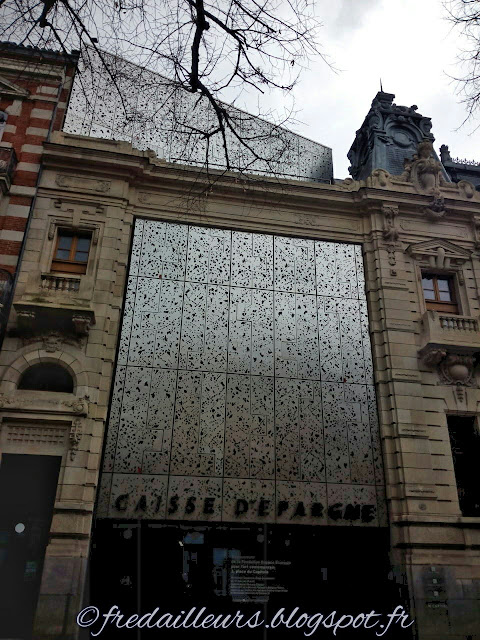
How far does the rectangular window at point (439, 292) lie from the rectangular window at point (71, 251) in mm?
10335

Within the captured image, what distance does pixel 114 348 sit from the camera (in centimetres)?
1272

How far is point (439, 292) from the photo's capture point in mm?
15305

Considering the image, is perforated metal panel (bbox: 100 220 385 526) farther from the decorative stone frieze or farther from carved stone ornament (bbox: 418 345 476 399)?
carved stone ornament (bbox: 418 345 476 399)

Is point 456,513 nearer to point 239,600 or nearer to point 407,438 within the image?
point 407,438

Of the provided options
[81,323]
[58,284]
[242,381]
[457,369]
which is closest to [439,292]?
[457,369]

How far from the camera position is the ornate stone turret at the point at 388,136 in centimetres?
1812

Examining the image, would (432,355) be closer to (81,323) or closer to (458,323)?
(458,323)

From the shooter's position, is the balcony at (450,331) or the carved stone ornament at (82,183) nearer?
the balcony at (450,331)

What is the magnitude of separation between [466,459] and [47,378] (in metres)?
11.2

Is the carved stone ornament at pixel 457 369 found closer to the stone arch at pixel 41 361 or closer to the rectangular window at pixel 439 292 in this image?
the rectangular window at pixel 439 292

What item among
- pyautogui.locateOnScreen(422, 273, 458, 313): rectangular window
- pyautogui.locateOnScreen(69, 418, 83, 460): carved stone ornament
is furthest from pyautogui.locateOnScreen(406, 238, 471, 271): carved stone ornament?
pyautogui.locateOnScreen(69, 418, 83, 460): carved stone ornament

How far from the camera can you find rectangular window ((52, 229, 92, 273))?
1361 cm

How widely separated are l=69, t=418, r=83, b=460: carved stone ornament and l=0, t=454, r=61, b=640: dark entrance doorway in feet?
2.87

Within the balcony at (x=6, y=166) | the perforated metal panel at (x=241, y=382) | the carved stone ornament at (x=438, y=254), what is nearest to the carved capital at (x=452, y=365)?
the perforated metal panel at (x=241, y=382)
